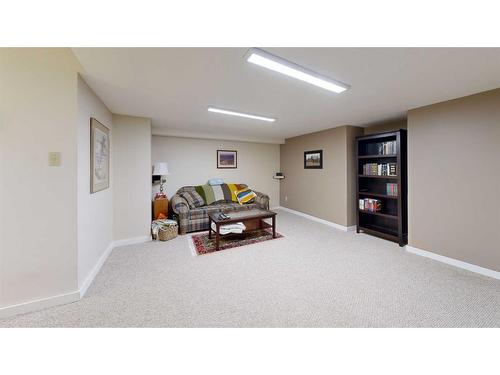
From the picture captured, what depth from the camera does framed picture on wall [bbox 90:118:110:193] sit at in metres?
2.16

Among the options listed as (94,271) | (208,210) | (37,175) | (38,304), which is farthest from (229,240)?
(37,175)

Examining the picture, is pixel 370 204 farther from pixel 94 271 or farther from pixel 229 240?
pixel 94 271

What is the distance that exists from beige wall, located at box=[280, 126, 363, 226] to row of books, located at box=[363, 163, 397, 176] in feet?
1.04

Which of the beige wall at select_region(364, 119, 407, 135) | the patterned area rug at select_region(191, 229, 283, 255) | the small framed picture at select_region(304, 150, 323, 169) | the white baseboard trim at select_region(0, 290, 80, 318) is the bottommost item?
the white baseboard trim at select_region(0, 290, 80, 318)

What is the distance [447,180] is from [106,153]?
15.1 ft

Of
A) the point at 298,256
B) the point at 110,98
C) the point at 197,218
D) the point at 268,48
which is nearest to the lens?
the point at 268,48

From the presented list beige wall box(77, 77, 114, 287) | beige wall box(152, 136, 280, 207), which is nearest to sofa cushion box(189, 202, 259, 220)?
beige wall box(152, 136, 280, 207)

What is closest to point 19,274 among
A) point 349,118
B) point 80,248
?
point 80,248

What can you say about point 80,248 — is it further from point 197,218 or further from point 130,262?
point 197,218

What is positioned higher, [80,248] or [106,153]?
[106,153]

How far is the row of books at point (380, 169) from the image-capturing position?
132 inches

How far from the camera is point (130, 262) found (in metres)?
2.63

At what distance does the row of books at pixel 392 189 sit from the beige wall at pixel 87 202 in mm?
4374

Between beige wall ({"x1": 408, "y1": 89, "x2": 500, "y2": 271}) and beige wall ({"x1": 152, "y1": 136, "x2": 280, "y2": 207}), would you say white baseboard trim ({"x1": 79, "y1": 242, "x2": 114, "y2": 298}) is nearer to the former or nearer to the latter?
beige wall ({"x1": 152, "y1": 136, "x2": 280, "y2": 207})
